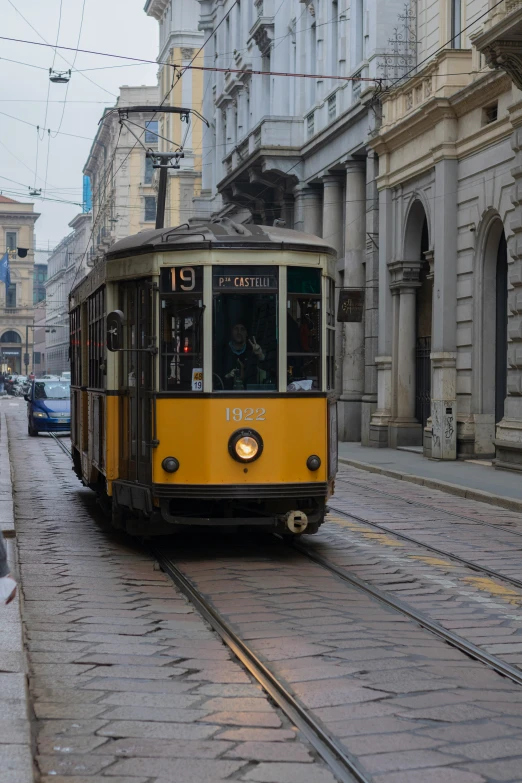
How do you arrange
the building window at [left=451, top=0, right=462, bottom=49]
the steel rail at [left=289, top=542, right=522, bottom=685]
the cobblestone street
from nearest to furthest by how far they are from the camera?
the cobblestone street
the steel rail at [left=289, top=542, right=522, bottom=685]
the building window at [left=451, top=0, right=462, bottom=49]

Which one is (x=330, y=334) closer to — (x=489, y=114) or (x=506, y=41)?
(x=506, y=41)

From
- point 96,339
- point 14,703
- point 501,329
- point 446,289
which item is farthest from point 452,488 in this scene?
point 14,703

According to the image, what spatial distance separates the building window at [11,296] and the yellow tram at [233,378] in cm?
11329

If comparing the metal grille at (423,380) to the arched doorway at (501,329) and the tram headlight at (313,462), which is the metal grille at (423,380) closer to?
the arched doorway at (501,329)

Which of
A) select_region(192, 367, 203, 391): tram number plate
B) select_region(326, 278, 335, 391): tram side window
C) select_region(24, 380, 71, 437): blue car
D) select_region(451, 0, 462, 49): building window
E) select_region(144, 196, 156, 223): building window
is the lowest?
select_region(24, 380, 71, 437): blue car

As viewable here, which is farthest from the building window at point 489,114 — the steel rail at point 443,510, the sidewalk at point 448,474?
the steel rail at point 443,510

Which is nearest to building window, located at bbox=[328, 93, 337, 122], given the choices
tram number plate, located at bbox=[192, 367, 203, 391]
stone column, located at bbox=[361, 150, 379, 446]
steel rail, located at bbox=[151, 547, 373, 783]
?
stone column, located at bbox=[361, 150, 379, 446]

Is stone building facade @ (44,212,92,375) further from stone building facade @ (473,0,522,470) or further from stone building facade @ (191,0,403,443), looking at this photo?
stone building facade @ (473,0,522,470)

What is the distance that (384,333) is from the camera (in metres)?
27.8

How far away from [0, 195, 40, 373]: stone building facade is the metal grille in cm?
9719

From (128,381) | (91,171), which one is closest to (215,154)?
(128,381)

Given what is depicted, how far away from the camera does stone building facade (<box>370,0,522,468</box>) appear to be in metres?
21.5

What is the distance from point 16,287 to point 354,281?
96067 mm

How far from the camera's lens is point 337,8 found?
32219 millimetres
